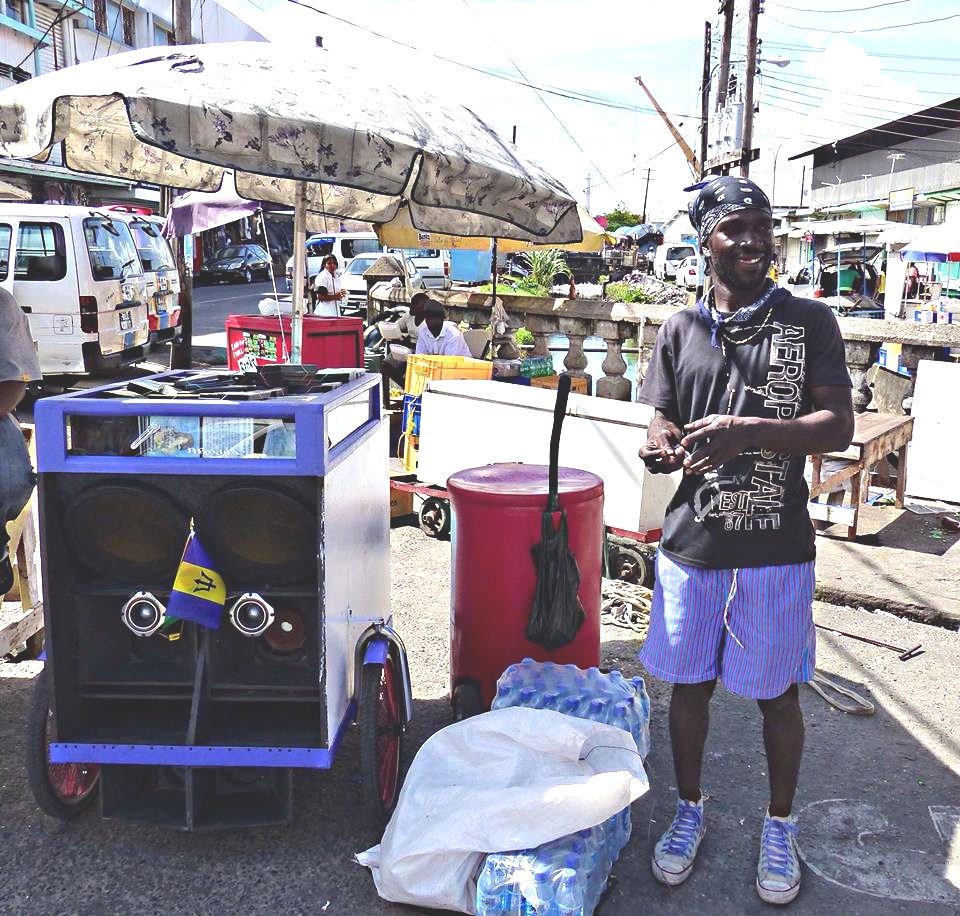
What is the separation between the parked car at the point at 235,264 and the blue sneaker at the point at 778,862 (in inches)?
1151

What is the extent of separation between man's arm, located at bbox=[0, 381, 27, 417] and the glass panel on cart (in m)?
0.74

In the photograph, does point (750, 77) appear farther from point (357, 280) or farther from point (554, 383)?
point (554, 383)

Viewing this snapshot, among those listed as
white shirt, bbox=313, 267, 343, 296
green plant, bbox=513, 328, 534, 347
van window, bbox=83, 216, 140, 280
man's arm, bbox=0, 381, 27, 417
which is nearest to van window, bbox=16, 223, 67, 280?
van window, bbox=83, 216, 140, 280

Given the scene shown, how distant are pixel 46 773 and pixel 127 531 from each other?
86 centimetres

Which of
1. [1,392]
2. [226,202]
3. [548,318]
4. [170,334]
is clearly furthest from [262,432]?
[170,334]

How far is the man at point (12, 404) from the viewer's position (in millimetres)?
3463

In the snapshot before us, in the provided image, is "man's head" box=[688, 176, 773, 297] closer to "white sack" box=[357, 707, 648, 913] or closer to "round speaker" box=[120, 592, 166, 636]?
"white sack" box=[357, 707, 648, 913]

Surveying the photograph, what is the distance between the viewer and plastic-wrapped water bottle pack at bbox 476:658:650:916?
104 inches

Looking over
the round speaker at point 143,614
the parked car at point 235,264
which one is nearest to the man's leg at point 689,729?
the round speaker at point 143,614

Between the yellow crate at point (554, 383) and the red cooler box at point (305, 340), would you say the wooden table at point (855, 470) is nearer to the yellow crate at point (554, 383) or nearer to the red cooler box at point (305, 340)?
the yellow crate at point (554, 383)

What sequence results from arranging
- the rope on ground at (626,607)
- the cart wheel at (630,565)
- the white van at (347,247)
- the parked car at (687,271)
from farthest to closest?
the parked car at (687,271) → the white van at (347,247) → the cart wheel at (630,565) → the rope on ground at (626,607)

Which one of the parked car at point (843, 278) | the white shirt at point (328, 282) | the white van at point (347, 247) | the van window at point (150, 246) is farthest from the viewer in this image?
the white van at point (347, 247)

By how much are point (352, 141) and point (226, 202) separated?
6910mm

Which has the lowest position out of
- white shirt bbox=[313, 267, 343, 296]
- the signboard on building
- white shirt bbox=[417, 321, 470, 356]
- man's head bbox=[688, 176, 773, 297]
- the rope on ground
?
the rope on ground
